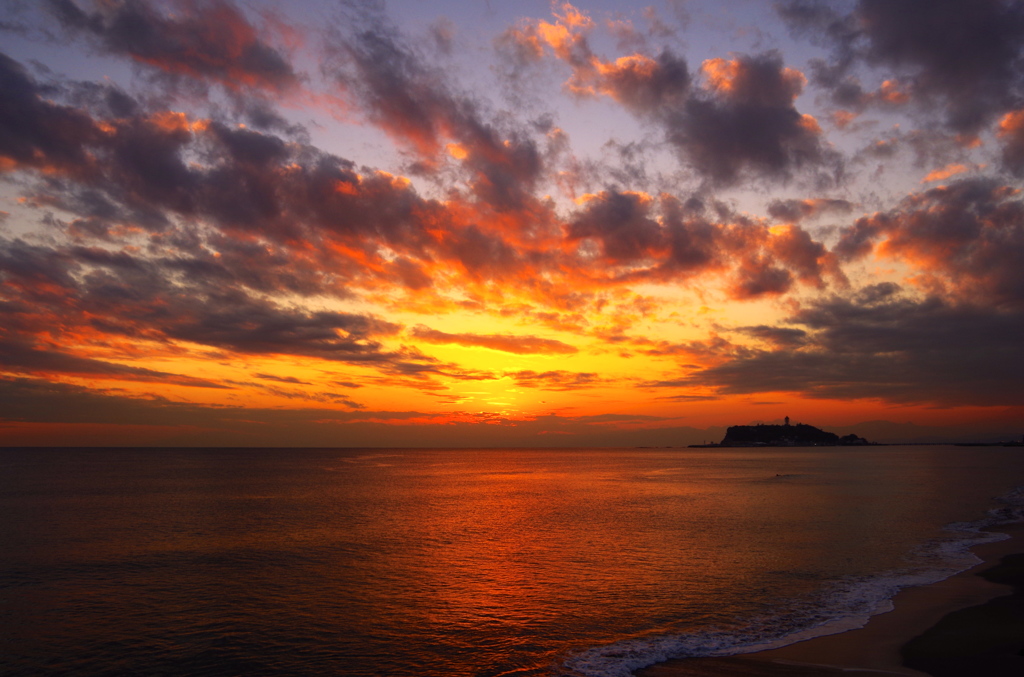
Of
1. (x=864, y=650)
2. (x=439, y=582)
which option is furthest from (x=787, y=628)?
(x=439, y=582)

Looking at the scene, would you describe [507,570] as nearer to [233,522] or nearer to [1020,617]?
[1020,617]

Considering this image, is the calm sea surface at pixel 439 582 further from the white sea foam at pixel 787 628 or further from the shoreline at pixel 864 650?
the shoreline at pixel 864 650

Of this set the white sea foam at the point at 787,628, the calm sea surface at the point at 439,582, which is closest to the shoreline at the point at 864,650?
the white sea foam at the point at 787,628

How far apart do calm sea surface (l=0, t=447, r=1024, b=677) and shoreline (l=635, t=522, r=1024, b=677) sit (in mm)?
864

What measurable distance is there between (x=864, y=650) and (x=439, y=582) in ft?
55.5

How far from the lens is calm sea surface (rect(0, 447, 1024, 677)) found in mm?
17734

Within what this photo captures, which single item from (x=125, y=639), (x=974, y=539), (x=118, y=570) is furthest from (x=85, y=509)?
(x=974, y=539)

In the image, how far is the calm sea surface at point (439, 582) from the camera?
17734mm

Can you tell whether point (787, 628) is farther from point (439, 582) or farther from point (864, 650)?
point (439, 582)

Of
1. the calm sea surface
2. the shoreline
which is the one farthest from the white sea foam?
the shoreline

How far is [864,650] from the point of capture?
677 inches

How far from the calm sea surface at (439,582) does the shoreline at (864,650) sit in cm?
86

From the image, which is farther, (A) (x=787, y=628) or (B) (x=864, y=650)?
(A) (x=787, y=628)

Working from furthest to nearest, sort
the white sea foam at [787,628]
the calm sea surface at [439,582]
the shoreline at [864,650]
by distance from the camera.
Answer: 1. the calm sea surface at [439,582]
2. the white sea foam at [787,628]
3. the shoreline at [864,650]
